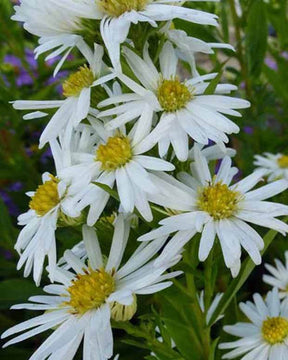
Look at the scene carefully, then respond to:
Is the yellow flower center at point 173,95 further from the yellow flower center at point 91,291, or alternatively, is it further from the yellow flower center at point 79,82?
the yellow flower center at point 91,291

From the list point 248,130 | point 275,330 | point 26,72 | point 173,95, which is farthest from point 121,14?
point 26,72

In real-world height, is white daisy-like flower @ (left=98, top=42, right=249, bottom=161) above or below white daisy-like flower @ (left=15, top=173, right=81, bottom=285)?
above

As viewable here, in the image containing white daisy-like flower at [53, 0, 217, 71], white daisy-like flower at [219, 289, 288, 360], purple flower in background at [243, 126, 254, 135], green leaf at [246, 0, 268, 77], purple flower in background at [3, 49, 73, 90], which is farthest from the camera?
purple flower in background at [3, 49, 73, 90]

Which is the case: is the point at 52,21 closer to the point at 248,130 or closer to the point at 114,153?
the point at 114,153

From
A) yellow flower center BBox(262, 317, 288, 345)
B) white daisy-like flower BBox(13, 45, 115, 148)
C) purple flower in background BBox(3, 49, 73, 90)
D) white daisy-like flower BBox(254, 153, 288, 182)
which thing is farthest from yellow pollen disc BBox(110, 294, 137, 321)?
purple flower in background BBox(3, 49, 73, 90)

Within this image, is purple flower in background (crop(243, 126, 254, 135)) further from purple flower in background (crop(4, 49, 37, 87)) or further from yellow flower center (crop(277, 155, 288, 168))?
purple flower in background (crop(4, 49, 37, 87))

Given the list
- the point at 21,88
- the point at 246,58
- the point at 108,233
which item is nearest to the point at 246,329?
the point at 108,233

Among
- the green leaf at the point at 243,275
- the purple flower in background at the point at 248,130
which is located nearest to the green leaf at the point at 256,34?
the purple flower in background at the point at 248,130

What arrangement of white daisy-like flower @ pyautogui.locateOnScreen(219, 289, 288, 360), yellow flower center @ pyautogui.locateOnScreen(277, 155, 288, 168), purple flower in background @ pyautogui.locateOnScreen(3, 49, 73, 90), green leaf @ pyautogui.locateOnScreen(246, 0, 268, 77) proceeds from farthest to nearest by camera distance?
purple flower in background @ pyautogui.locateOnScreen(3, 49, 73, 90), yellow flower center @ pyautogui.locateOnScreen(277, 155, 288, 168), green leaf @ pyautogui.locateOnScreen(246, 0, 268, 77), white daisy-like flower @ pyautogui.locateOnScreen(219, 289, 288, 360)
